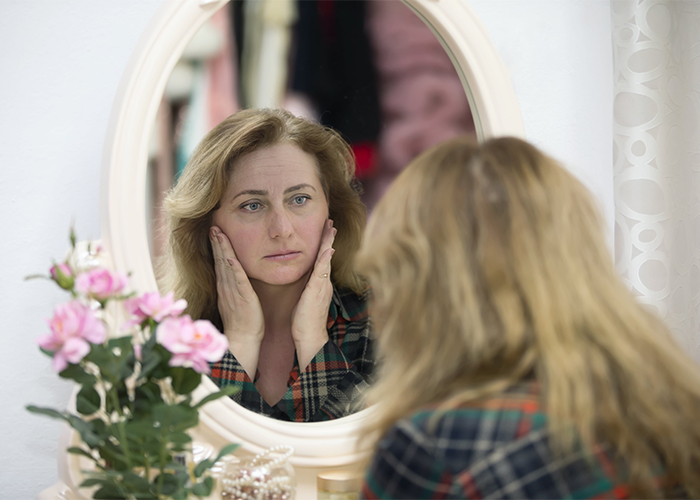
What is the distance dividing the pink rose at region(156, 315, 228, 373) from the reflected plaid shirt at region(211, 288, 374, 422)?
20 cm

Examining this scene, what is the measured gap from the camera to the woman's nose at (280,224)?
2.48 ft

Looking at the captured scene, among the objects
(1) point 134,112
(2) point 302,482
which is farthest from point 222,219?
(2) point 302,482

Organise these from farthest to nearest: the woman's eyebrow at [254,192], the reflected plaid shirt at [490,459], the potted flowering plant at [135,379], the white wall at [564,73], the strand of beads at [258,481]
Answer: the white wall at [564,73] → the woman's eyebrow at [254,192] → the strand of beads at [258,481] → the potted flowering plant at [135,379] → the reflected plaid shirt at [490,459]

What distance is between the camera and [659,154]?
3.29ft

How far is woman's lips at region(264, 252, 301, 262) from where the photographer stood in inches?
30.0

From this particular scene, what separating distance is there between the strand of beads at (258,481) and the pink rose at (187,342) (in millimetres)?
164

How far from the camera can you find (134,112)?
0.70 metres

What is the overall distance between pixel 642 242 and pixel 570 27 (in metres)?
0.35

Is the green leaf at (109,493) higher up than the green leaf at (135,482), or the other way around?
the green leaf at (135,482)

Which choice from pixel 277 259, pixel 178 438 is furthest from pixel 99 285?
pixel 277 259

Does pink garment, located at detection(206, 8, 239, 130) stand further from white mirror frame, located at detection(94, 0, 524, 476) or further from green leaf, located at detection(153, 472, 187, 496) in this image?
green leaf, located at detection(153, 472, 187, 496)

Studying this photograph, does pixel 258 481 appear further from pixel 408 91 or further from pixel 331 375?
pixel 408 91

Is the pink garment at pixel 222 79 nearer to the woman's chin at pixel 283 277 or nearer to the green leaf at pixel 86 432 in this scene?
the woman's chin at pixel 283 277

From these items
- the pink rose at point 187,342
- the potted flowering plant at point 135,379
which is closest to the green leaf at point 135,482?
the potted flowering plant at point 135,379
